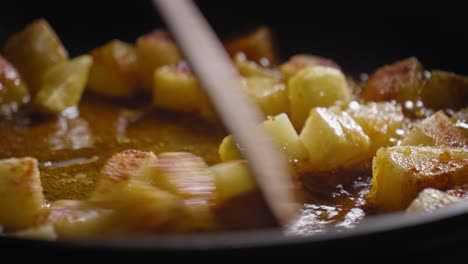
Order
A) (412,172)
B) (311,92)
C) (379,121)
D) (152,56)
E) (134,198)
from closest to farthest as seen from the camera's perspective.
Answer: (134,198) → (412,172) → (379,121) → (311,92) → (152,56)

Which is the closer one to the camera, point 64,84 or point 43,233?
point 43,233

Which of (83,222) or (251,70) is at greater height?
(251,70)

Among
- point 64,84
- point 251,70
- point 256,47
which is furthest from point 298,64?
point 64,84

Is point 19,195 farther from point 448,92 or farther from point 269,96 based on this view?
point 448,92

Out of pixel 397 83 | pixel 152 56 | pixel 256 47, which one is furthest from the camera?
pixel 256 47

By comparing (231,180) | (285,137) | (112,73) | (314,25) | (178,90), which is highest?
(314,25)

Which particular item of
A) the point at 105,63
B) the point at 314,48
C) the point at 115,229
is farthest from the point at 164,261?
the point at 314,48

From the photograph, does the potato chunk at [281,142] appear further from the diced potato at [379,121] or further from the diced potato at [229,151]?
the diced potato at [379,121]
